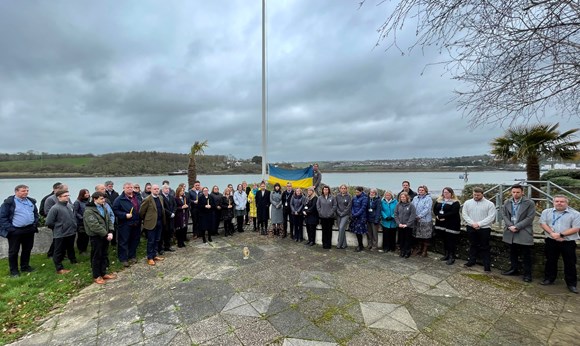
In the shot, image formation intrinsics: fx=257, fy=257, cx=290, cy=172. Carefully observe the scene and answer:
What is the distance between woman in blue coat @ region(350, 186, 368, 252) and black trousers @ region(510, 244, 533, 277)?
8.15 feet

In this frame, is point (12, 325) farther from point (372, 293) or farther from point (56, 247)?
point (372, 293)

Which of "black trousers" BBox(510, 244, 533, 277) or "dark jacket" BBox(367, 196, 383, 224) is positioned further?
"dark jacket" BBox(367, 196, 383, 224)

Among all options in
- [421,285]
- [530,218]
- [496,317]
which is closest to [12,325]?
[421,285]

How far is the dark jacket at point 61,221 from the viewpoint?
4633mm

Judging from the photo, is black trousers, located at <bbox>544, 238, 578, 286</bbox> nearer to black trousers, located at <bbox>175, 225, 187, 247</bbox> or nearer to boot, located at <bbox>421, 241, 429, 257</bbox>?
boot, located at <bbox>421, 241, 429, 257</bbox>

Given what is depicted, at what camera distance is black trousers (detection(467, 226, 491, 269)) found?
4.50 meters

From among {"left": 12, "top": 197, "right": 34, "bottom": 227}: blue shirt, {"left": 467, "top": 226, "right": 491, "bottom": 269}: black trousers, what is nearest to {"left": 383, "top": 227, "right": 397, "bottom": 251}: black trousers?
{"left": 467, "top": 226, "right": 491, "bottom": 269}: black trousers

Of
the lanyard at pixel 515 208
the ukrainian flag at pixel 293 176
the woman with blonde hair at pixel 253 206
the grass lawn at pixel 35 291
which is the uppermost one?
the ukrainian flag at pixel 293 176

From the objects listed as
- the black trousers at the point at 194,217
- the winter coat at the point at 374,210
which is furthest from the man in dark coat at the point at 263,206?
the winter coat at the point at 374,210

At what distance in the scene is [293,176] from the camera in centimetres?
912

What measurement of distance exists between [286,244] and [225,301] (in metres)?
2.93

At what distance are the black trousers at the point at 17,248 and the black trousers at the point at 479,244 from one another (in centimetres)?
809

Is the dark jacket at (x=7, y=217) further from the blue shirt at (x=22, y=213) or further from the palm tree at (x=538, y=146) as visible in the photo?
the palm tree at (x=538, y=146)

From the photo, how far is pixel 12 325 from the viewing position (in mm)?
3107
